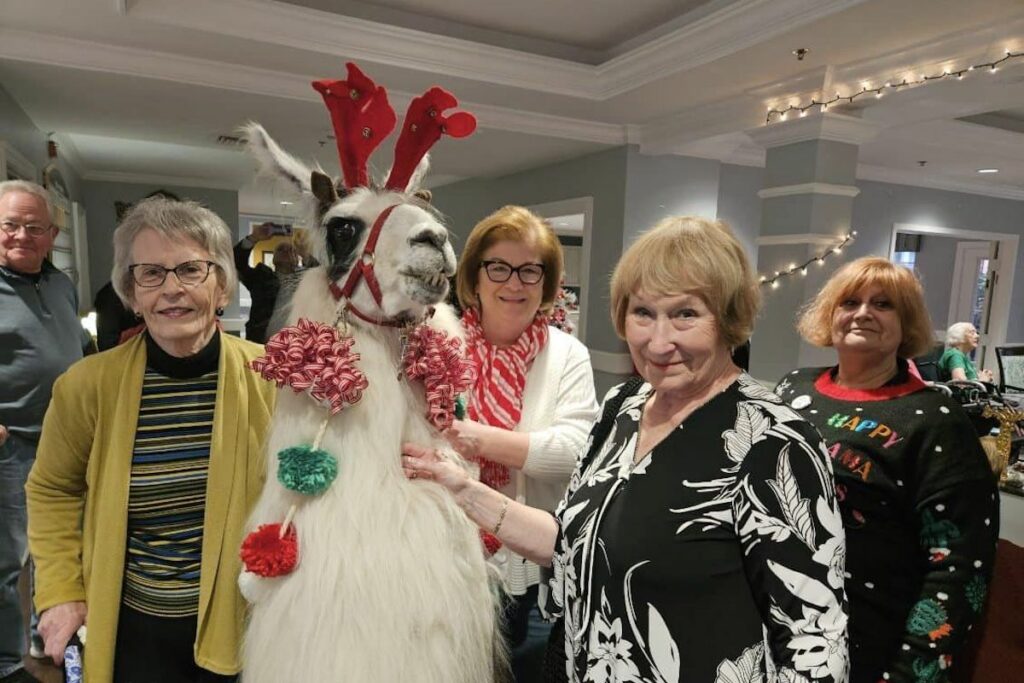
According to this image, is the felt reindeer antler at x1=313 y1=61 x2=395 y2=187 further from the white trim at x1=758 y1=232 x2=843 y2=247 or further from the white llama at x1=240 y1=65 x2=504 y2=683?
the white trim at x1=758 y1=232 x2=843 y2=247

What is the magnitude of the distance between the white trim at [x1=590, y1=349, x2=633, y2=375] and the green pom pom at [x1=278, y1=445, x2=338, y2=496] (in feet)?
13.9

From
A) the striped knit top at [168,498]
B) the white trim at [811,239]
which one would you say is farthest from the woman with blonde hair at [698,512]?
the white trim at [811,239]

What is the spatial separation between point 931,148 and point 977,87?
2.46 meters

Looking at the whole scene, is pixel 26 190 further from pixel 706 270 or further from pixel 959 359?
pixel 959 359

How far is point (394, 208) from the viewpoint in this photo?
0.97 m

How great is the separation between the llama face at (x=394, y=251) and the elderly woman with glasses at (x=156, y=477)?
33cm

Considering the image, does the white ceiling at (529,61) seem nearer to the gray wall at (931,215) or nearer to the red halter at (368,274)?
the gray wall at (931,215)

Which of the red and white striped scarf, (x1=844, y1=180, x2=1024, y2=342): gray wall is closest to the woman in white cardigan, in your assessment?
the red and white striped scarf

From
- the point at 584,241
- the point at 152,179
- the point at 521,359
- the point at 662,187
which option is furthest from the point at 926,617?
the point at 152,179

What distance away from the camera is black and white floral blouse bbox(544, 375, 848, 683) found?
76 cm

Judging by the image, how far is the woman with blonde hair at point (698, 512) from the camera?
76 cm

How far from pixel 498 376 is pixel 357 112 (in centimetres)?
63

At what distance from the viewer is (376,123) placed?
3.24 feet

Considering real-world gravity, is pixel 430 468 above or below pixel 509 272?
below
